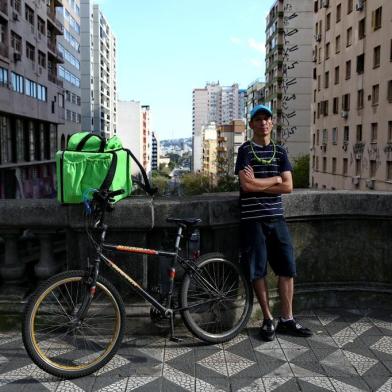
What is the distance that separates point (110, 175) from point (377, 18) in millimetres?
36406

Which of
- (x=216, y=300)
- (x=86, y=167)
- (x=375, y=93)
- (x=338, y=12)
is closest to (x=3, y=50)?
(x=375, y=93)

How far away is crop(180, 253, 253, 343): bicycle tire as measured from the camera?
13.6 ft

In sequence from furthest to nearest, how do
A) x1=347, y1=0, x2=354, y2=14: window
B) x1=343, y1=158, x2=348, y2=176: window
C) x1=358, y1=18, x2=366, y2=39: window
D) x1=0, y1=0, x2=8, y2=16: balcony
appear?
x1=343, y1=158, x2=348, y2=176: window, x1=347, y1=0, x2=354, y2=14: window, x1=358, y1=18, x2=366, y2=39: window, x1=0, y1=0, x2=8, y2=16: balcony

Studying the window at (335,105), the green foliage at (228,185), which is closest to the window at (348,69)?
the window at (335,105)

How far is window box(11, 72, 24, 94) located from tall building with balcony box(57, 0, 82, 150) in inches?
673

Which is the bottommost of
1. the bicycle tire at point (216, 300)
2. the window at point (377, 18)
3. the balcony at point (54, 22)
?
the bicycle tire at point (216, 300)

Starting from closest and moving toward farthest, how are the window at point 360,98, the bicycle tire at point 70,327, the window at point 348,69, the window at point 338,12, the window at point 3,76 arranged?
the bicycle tire at point 70,327 < the window at point 3,76 < the window at point 360,98 < the window at point 348,69 < the window at point 338,12

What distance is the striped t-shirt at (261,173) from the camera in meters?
4.23

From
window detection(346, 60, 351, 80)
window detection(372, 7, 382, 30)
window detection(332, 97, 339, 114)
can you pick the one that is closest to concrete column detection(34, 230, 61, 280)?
window detection(372, 7, 382, 30)

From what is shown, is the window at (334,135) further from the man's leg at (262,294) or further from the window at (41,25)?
the man's leg at (262,294)

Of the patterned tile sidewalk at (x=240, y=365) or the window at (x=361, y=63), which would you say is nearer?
the patterned tile sidewalk at (x=240, y=365)

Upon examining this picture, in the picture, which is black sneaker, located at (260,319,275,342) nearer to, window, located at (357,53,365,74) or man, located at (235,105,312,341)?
man, located at (235,105,312,341)

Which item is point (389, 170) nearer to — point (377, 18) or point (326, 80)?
point (377, 18)

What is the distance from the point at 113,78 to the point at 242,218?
113 meters
